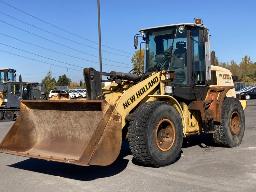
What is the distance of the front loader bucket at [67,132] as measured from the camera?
288 inches

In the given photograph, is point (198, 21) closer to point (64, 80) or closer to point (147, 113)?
point (147, 113)

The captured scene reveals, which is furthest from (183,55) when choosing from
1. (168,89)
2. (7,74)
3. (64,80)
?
(64,80)

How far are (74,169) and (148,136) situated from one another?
1.58m

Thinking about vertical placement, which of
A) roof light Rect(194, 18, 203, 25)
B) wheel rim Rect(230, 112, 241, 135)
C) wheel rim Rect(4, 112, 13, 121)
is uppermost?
roof light Rect(194, 18, 203, 25)

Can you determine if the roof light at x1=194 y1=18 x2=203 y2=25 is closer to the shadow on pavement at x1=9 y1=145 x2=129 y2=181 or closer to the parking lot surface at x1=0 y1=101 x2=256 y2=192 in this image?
the parking lot surface at x1=0 y1=101 x2=256 y2=192

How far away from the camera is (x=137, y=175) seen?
7785 millimetres

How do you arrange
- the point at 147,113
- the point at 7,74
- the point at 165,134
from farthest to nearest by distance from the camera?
the point at 7,74
the point at 165,134
the point at 147,113

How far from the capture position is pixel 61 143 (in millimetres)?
8586

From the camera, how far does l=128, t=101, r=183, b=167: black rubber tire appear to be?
808 centimetres

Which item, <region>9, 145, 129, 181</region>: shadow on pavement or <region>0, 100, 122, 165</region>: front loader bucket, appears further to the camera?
<region>9, 145, 129, 181</region>: shadow on pavement

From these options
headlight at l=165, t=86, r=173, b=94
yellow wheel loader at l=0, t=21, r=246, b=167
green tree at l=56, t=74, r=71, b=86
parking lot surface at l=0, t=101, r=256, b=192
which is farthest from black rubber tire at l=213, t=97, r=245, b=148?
green tree at l=56, t=74, r=71, b=86

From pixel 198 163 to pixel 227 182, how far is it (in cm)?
158

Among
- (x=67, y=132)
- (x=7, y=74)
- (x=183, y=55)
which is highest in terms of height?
(x=7, y=74)

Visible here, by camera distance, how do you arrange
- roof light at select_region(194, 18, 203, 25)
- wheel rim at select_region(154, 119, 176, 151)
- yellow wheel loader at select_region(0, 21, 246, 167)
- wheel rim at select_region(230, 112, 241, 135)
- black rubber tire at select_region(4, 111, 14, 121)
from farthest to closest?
1. black rubber tire at select_region(4, 111, 14, 121)
2. wheel rim at select_region(230, 112, 241, 135)
3. roof light at select_region(194, 18, 203, 25)
4. wheel rim at select_region(154, 119, 176, 151)
5. yellow wheel loader at select_region(0, 21, 246, 167)
